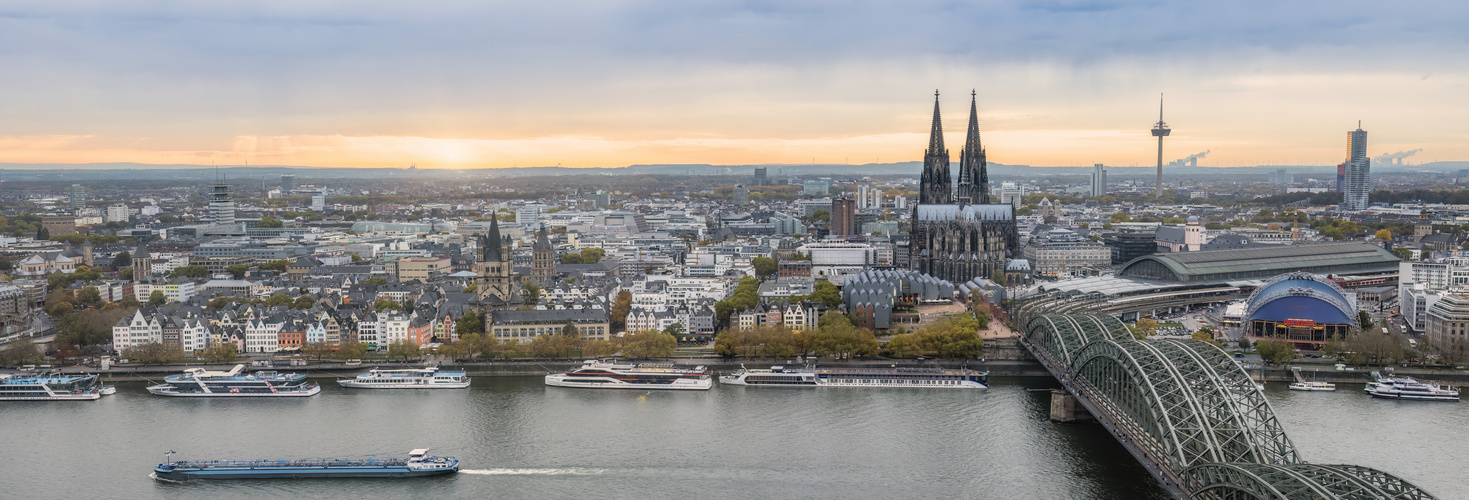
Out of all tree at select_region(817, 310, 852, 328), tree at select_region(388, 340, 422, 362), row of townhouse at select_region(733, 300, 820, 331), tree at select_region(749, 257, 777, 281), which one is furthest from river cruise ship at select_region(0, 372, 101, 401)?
tree at select_region(749, 257, 777, 281)

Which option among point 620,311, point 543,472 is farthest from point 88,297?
point 543,472

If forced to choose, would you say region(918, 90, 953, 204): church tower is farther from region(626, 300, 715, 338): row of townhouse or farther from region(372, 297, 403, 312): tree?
region(372, 297, 403, 312): tree

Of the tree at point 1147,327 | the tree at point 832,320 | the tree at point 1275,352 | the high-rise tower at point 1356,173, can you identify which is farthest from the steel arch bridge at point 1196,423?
the high-rise tower at point 1356,173

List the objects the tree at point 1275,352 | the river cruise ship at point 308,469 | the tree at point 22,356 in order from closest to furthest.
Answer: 1. the river cruise ship at point 308,469
2. the tree at point 1275,352
3. the tree at point 22,356

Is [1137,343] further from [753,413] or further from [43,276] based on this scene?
[43,276]

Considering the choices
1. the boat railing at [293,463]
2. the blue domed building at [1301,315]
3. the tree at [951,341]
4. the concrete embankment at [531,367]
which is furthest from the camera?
the blue domed building at [1301,315]

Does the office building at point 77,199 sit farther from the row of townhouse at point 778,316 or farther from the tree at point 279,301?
the row of townhouse at point 778,316

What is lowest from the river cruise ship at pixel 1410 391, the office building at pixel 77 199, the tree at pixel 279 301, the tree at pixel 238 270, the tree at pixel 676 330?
the river cruise ship at pixel 1410 391
